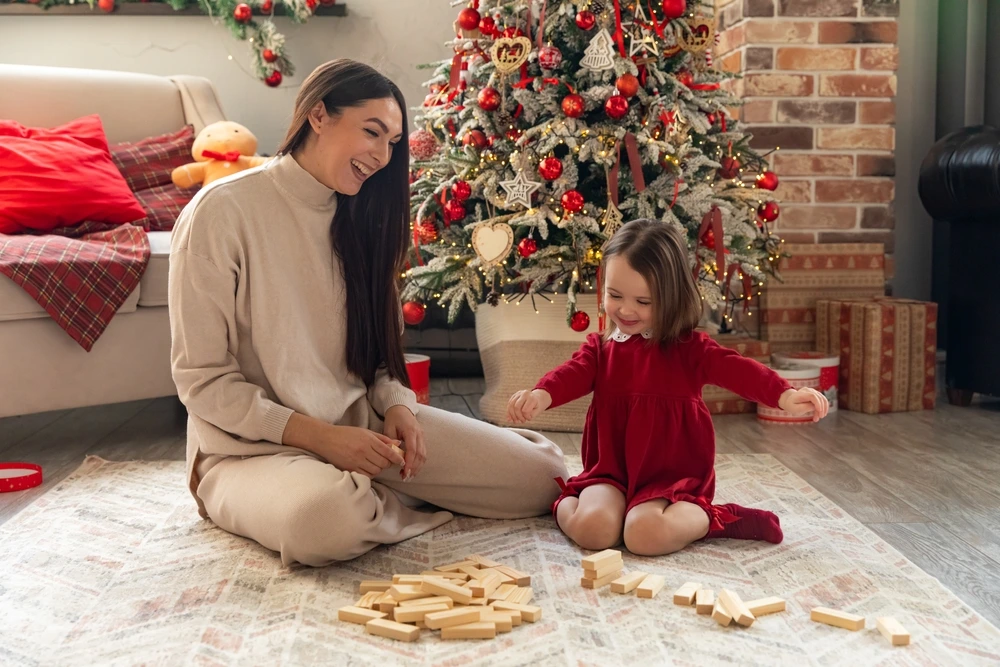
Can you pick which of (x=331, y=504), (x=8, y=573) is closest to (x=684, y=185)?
(x=331, y=504)

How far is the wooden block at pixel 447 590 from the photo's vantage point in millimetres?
1421

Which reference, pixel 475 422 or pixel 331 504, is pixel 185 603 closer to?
pixel 331 504

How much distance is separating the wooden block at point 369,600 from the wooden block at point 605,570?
1.05ft

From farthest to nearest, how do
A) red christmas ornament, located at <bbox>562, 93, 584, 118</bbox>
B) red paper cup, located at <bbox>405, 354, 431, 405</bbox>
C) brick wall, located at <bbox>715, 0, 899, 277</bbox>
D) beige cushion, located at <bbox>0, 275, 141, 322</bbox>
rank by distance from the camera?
brick wall, located at <bbox>715, 0, 899, 277</bbox>
red paper cup, located at <bbox>405, 354, 431, 405</bbox>
red christmas ornament, located at <bbox>562, 93, 584, 118</bbox>
beige cushion, located at <bbox>0, 275, 141, 322</bbox>

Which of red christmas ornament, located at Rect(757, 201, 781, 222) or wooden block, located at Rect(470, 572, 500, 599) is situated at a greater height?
red christmas ornament, located at Rect(757, 201, 781, 222)

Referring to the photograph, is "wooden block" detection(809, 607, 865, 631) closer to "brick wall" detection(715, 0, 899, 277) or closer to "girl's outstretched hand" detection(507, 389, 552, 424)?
"girl's outstretched hand" detection(507, 389, 552, 424)

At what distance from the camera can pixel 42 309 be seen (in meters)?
2.38

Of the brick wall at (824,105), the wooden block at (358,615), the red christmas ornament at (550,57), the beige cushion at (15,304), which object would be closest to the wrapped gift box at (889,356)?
the brick wall at (824,105)

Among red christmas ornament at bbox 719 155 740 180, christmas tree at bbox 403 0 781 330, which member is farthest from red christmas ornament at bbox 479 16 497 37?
red christmas ornament at bbox 719 155 740 180

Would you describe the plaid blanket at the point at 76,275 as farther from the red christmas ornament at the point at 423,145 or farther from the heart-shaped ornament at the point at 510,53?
the heart-shaped ornament at the point at 510,53

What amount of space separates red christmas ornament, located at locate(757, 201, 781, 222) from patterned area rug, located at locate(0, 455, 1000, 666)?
0.99 metres

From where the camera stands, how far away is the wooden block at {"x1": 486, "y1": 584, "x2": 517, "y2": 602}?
1.43 meters

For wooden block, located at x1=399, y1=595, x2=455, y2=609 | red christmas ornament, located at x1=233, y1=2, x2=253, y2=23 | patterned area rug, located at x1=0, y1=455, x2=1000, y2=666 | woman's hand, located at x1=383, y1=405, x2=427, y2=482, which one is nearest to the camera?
patterned area rug, located at x1=0, y1=455, x2=1000, y2=666

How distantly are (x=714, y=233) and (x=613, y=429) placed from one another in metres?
0.87
